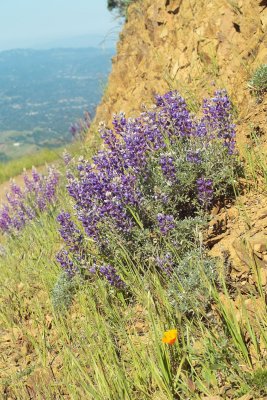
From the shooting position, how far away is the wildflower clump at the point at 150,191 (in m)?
3.70

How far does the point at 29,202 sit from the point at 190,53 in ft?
12.1

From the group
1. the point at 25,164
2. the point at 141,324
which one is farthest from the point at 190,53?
the point at 25,164

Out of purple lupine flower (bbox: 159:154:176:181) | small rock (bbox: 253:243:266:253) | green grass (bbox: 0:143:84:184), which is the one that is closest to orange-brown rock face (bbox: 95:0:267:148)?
purple lupine flower (bbox: 159:154:176:181)

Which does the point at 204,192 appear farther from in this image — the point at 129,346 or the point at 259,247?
the point at 129,346

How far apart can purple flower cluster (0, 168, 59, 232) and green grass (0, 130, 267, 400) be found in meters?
2.72

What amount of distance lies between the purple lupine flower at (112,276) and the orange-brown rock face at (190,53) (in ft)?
6.71

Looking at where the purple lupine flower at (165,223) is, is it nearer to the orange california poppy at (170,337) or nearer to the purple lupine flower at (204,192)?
the purple lupine flower at (204,192)

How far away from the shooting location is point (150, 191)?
4.07 metres

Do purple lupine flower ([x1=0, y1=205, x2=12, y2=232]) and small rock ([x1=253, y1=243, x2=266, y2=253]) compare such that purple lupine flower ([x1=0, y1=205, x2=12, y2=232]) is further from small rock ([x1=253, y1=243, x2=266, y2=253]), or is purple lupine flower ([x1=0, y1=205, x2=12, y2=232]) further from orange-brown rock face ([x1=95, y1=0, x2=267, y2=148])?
small rock ([x1=253, y1=243, x2=266, y2=253])

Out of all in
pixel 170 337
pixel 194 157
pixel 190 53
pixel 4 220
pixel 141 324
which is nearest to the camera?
pixel 170 337

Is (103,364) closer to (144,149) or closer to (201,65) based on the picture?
(144,149)

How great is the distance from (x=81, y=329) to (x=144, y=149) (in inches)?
64.3

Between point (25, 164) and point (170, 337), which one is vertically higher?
point (170, 337)

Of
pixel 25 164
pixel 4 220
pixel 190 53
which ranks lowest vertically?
pixel 25 164
